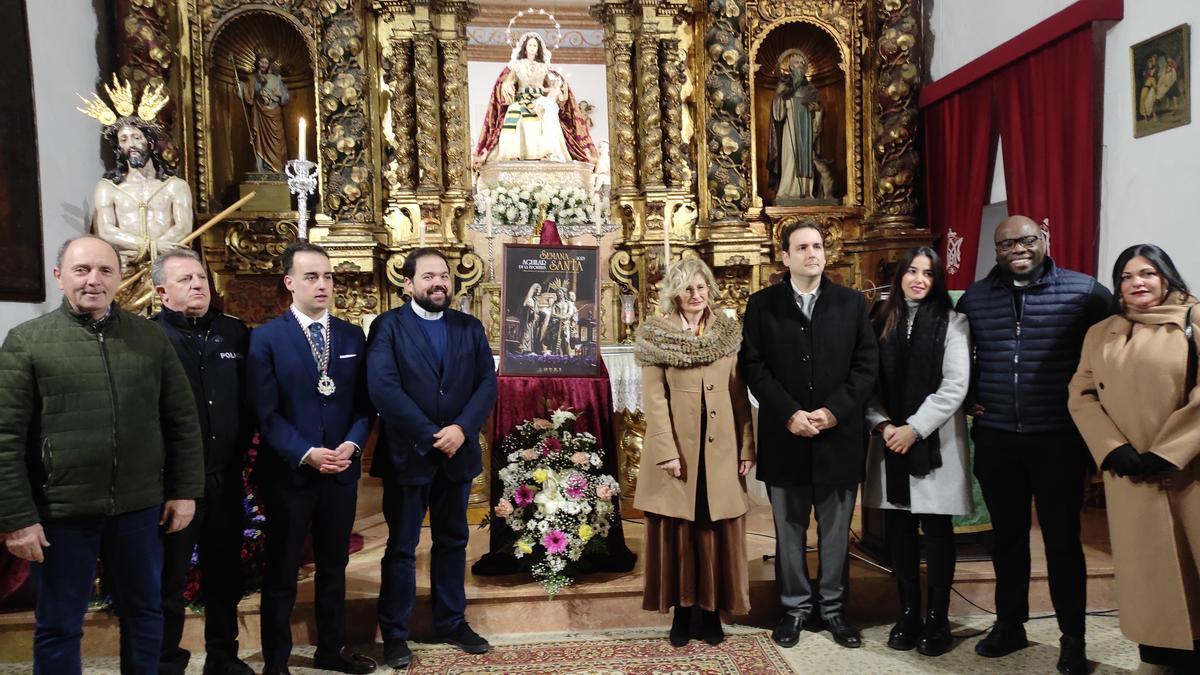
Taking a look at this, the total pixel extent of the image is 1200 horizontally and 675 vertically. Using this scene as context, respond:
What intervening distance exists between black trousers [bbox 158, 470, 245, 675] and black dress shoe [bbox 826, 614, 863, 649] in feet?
8.55

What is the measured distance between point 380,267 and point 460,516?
3.51 m

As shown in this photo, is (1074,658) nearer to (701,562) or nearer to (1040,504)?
(1040,504)

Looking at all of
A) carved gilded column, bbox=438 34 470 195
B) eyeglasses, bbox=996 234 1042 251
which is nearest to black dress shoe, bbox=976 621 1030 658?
eyeglasses, bbox=996 234 1042 251

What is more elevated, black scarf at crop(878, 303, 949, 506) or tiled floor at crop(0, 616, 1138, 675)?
black scarf at crop(878, 303, 949, 506)

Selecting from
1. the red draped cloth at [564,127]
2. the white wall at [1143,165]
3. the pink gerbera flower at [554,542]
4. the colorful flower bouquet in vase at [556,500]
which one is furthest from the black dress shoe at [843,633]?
the red draped cloth at [564,127]

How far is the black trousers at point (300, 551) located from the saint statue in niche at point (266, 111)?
4323 millimetres

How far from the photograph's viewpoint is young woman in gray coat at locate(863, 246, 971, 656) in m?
3.42

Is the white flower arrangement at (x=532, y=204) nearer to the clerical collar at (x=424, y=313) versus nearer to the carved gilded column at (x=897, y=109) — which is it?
the carved gilded column at (x=897, y=109)

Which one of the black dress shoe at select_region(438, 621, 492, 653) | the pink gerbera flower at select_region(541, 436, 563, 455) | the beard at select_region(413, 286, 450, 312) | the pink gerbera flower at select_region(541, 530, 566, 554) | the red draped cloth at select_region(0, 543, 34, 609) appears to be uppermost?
the beard at select_region(413, 286, 450, 312)

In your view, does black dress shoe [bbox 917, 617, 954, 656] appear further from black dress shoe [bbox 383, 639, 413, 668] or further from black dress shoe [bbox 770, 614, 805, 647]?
black dress shoe [bbox 383, 639, 413, 668]

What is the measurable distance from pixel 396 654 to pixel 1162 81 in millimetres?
5144

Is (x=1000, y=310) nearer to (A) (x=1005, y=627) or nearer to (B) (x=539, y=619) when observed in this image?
(A) (x=1005, y=627)

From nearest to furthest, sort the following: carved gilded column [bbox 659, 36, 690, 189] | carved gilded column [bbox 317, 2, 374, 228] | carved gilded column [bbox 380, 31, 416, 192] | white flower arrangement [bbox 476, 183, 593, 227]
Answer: white flower arrangement [bbox 476, 183, 593, 227] → carved gilded column [bbox 317, 2, 374, 228] → carved gilded column [bbox 380, 31, 416, 192] → carved gilded column [bbox 659, 36, 690, 189]

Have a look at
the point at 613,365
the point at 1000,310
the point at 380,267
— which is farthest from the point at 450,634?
the point at 380,267
